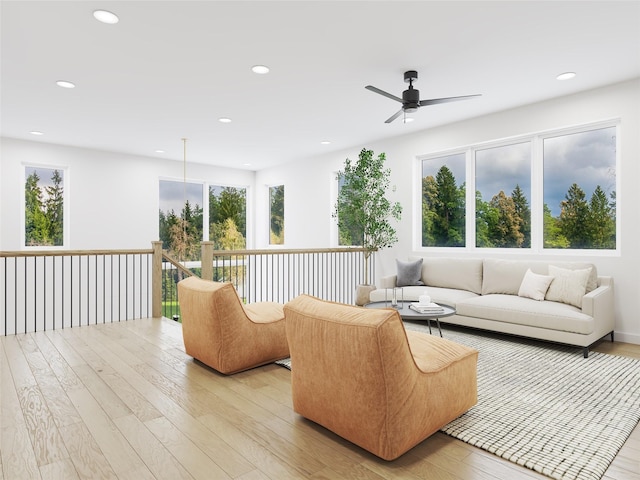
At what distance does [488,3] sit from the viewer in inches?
108

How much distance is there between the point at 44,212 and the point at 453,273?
21.9ft

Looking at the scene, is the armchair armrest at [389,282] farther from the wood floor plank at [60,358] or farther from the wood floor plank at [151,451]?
the wood floor plank at [151,451]

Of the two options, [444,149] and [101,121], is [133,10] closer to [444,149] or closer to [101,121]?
[101,121]

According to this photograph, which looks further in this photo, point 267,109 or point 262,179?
point 262,179

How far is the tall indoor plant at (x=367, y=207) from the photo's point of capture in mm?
5794

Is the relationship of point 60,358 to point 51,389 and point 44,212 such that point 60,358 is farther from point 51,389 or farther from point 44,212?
point 44,212

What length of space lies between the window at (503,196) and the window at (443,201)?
0.25 m

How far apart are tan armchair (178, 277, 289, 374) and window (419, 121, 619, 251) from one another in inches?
136

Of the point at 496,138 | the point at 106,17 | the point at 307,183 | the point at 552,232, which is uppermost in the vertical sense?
the point at 106,17

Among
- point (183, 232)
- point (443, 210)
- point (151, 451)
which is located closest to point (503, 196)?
point (443, 210)

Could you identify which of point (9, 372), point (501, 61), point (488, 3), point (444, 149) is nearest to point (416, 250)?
point (444, 149)

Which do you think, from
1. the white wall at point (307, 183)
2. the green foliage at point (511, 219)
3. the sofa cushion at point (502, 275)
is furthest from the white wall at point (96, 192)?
the sofa cushion at point (502, 275)

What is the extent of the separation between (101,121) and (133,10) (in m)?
3.06

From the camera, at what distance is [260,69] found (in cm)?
378
